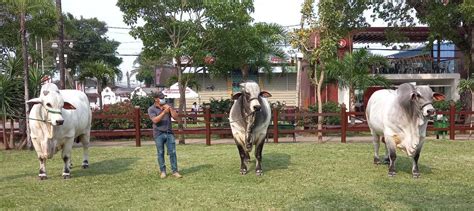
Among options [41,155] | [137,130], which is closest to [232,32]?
[137,130]

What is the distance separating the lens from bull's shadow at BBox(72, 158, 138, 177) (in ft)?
29.9

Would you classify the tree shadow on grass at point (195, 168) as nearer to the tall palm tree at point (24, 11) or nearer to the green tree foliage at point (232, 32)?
the tall palm tree at point (24, 11)

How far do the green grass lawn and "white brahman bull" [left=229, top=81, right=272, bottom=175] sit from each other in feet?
1.57

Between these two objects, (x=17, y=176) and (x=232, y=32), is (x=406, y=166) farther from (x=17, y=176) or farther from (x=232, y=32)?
(x=17, y=176)

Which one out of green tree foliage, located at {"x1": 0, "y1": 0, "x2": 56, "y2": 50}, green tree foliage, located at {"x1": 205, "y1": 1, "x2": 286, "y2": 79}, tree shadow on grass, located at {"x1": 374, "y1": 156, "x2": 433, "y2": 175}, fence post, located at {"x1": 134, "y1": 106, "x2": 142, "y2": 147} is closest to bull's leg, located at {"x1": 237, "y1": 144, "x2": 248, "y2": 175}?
tree shadow on grass, located at {"x1": 374, "y1": 156, "x2": 433, "y2": 175}

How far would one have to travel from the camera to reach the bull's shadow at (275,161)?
9.39 metres

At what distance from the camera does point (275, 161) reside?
1024 cm

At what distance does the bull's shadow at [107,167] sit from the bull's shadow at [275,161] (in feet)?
9.43

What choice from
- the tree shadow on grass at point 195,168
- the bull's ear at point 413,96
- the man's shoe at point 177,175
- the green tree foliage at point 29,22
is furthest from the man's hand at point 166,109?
the green tree foliage at point 29,22

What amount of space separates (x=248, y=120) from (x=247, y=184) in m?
1.23

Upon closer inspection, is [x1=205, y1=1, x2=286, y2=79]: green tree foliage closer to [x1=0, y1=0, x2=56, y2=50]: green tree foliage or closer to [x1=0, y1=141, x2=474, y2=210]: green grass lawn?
[x1=0, y1=141, x2=474, y2=210]: green grass lawn

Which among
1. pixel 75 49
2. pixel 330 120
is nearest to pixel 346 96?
pixel 330 120

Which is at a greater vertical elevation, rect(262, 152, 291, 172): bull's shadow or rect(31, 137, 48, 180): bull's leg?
rect(31, 137, 48, 180): bull's leg

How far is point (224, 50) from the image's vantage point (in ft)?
50.1
